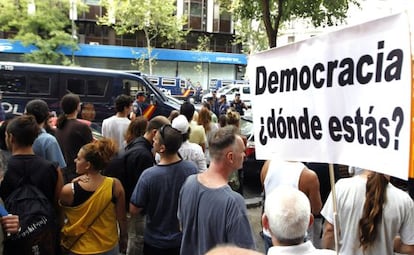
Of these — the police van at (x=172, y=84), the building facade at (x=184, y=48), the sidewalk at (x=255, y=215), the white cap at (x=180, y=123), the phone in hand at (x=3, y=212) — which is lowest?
the sidewalk at (x=255, y=215)

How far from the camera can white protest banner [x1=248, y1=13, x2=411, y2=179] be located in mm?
2109

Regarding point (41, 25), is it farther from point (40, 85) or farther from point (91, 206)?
point (91, 206)

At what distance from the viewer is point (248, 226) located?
2.85 m

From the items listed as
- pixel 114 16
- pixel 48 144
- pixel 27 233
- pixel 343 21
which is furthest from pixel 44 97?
pixel 114 16

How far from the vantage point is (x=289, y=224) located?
91.2 inches

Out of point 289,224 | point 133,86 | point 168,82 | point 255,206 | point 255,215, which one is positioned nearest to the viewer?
point 289,224

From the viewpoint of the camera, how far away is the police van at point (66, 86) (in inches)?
535

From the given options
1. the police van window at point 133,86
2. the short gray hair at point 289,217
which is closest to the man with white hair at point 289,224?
the short gray hair at point 289,217

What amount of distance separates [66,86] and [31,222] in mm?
11142

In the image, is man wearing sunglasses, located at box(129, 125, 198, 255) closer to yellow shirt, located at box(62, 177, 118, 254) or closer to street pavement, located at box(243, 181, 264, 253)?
yellow shirt, located at box(62, 177, 118, 254)

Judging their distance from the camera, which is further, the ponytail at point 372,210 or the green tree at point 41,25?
the green tree at point 41,25

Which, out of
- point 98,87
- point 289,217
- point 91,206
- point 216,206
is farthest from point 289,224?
point 98,87

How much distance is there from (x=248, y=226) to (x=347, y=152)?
2.55 feet

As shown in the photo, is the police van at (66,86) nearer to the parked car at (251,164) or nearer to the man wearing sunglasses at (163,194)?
the parked car at (251,164)
